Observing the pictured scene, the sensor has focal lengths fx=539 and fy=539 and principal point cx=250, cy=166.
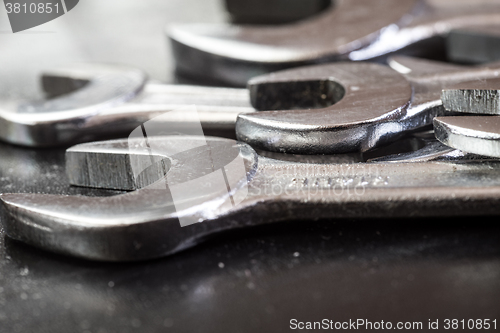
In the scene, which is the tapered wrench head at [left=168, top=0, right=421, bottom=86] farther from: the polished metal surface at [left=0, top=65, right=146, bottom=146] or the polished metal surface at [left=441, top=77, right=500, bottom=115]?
the polished metal surface at [left=441, top=77, right=500, bottom=115]

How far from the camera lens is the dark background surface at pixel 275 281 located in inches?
20.0

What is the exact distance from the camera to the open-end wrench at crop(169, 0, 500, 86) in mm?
1104

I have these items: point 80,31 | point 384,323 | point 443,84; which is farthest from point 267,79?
point 80,31

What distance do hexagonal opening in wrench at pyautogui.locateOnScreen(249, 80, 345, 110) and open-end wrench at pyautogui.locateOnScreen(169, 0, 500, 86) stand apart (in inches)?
8.5

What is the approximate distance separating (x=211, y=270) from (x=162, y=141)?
0.22m

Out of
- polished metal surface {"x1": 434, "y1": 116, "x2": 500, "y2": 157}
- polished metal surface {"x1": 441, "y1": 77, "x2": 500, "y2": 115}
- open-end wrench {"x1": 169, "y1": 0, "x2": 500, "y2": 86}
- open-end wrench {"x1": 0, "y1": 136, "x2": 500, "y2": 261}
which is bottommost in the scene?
open-end wrench {"x1": 0, "y1": 136, "x2": 500, "y2": 261}

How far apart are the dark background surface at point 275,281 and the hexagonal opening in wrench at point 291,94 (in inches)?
12.1

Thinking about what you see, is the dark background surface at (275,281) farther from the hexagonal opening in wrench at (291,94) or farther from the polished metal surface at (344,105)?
the hexagonal opening in wrench at (291,94)

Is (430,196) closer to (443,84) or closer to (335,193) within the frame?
(335,193)

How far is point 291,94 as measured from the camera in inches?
34.8

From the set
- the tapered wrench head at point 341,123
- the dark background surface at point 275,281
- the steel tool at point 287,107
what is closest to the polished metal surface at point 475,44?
the steel tool at point 287,107

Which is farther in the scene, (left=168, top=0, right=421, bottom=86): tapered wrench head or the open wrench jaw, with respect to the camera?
(left=168, top=0, right=421, bottom=86): tapered wrench head

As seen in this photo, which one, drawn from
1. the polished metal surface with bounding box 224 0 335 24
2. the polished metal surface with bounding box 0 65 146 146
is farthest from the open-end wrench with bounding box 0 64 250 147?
the polished metal surface with bounding box 224 0 335 24

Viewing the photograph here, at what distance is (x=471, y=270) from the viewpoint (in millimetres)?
548
